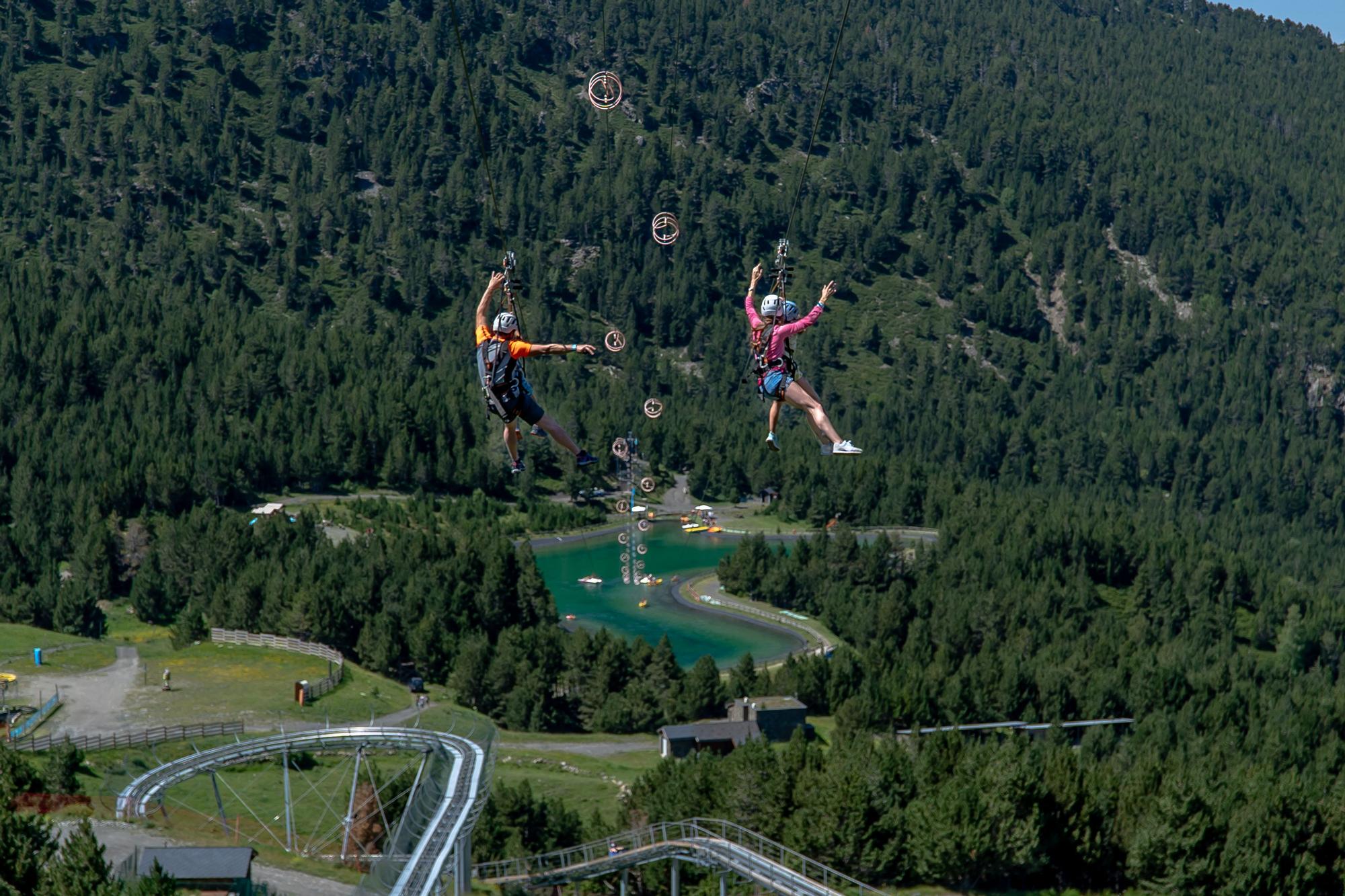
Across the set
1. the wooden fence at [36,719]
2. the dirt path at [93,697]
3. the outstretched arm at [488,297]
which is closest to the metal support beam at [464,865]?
the outstretched arm at [488,297]

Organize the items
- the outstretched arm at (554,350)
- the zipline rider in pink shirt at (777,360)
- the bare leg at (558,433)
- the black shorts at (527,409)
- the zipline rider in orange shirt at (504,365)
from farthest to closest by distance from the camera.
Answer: the zipline rider in pink shirt at (777,360) < the bare leg at (558,433) < the black shorts at (527,409) < the zipline rider in orange shirt at (504,365) < the outstretched arm at (554,350)

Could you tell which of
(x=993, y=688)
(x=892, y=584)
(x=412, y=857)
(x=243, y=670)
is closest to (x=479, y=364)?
(x=412, y=857)

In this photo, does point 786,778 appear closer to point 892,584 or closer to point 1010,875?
point 1010,875

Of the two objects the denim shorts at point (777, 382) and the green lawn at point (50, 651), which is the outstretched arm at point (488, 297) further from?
the green lawn at point (50, 651)

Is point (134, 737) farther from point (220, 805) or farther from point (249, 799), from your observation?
point (220, 805)

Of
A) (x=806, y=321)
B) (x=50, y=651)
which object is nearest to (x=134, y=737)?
(x=50, y=651)

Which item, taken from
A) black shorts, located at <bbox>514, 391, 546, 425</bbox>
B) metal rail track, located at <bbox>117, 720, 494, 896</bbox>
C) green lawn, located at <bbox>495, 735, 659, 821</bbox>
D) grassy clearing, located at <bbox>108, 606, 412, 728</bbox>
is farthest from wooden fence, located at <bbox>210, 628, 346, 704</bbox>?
black shorts, located at <bbox>514, 391, 546, 425</bbox>

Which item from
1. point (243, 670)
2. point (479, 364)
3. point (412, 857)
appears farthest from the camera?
point (243, 670)
